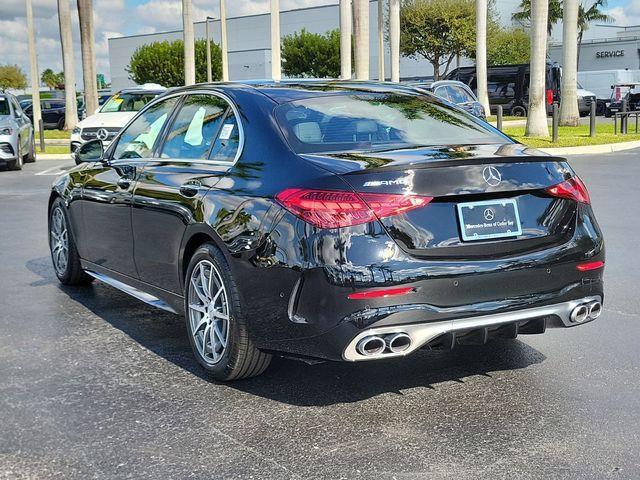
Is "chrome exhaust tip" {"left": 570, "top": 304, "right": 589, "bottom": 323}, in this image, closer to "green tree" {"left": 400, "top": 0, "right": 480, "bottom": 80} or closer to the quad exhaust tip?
the quad exhaust tip

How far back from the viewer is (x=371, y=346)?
13.4ft

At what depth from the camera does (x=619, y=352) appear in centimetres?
525

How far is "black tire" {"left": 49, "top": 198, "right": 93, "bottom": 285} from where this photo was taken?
7.13 metres

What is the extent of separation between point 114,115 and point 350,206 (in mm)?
16600

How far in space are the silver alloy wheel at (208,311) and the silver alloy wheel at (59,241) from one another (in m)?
2.58

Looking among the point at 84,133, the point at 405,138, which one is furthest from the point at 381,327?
the point at 84,133

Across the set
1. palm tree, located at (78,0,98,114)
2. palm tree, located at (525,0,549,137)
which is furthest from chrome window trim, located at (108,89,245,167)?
palm tree, located at (78,0,98,114)

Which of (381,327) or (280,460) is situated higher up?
(381,327)

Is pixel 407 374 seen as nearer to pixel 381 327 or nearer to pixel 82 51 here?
pixel 381 327

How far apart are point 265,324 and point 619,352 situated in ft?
7.27

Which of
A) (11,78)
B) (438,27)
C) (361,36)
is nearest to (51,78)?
(11,78)

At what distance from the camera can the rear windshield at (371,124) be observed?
4.69 m

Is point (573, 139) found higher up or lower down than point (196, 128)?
lower down

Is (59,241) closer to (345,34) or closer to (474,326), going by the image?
(474,326)
